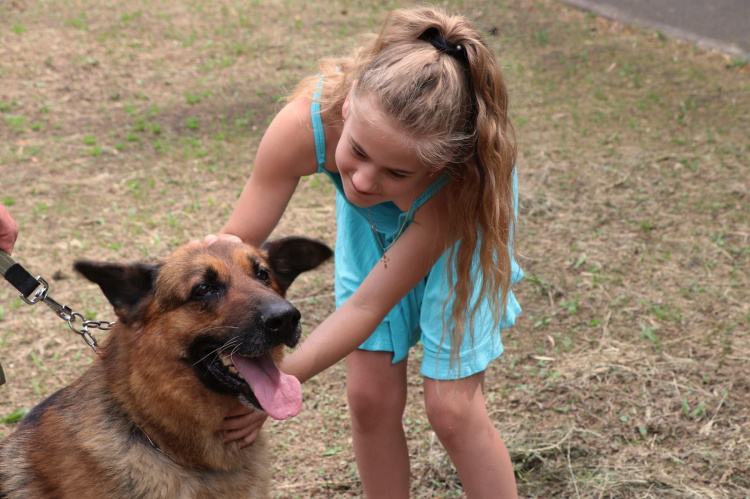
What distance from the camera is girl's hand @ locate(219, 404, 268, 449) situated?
9.78ft

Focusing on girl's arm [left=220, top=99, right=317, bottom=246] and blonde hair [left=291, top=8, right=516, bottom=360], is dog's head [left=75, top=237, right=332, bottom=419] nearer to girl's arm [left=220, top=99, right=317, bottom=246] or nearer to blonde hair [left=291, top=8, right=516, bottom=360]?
girl's arm [left=220, top=99, right=317, bottom=246]

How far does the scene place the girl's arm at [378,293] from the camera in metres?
2.93

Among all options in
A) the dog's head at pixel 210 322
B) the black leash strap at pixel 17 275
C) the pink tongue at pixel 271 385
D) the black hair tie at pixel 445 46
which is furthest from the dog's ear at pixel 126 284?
the black hair tie at pixel 445 46

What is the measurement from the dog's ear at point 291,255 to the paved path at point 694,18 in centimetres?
804

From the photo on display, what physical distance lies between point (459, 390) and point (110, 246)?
3.67 metres

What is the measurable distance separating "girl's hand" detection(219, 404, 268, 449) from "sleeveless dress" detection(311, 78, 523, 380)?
56cm

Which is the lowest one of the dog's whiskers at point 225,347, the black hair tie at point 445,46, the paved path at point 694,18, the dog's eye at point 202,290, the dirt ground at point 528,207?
the paved path at point 694,18

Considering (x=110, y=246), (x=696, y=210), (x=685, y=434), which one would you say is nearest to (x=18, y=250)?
(x=110, y=246)

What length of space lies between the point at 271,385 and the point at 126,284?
0.70 m

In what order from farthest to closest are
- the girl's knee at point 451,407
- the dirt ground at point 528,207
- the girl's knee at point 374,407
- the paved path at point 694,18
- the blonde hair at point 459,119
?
the paved path at point 694,18
the dirt ground at point 528,207
the girl's knee at point 374,407
the girl's knee at point 451,407
the blonde hair at point 459,119

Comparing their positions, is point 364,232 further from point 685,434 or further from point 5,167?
→ point 5,167

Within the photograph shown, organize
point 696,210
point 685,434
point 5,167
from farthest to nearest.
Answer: point 5,167 → point 696,210 → point 685,434

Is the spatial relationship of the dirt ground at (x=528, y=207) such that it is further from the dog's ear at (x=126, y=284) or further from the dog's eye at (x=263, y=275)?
the dog's ear at (x=126, y=284)

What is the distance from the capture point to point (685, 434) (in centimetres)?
397
